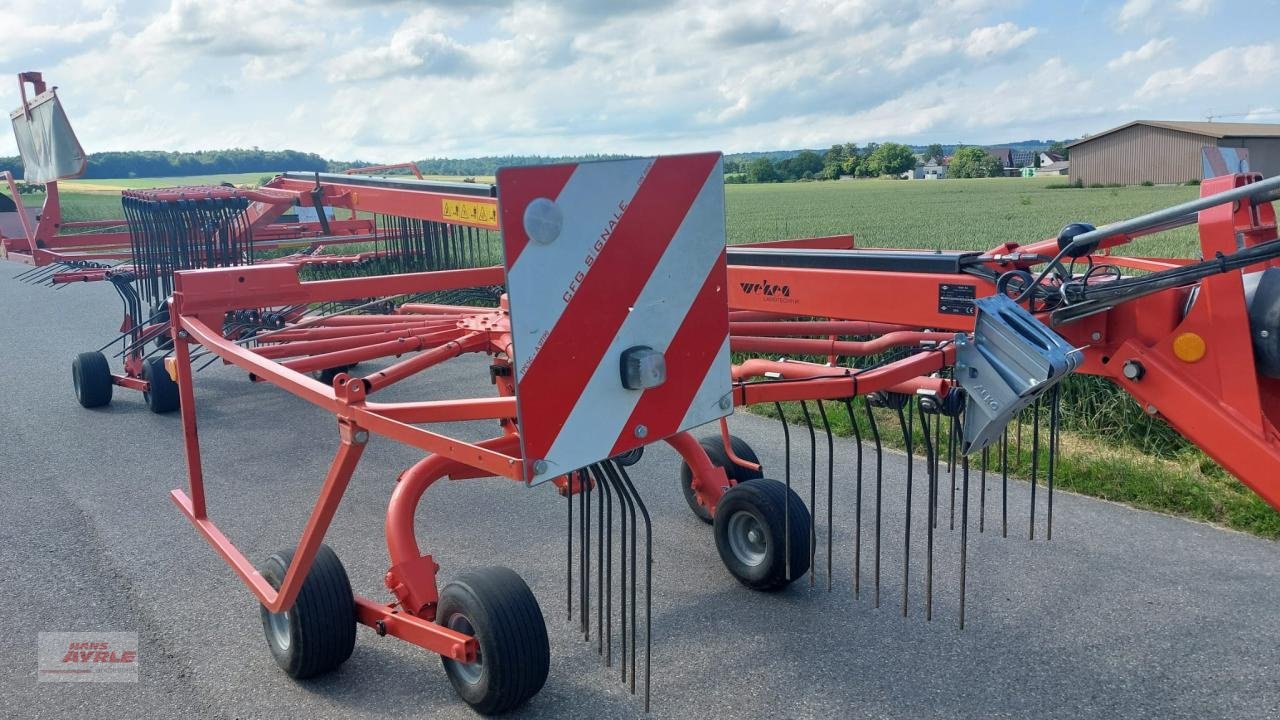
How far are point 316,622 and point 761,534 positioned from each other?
1.73m

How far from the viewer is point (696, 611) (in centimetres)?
372

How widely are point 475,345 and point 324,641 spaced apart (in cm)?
130

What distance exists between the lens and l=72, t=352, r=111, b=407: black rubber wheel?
7246 mm

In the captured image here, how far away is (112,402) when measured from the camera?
7.61 m

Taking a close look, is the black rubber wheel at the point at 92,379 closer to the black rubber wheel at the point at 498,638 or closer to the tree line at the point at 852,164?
the black rubber wheel at the point at 498,638

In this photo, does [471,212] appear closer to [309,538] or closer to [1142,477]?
[309,538]

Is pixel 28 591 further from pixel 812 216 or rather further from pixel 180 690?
pixel 812 216

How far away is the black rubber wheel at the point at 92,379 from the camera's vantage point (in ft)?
23.8

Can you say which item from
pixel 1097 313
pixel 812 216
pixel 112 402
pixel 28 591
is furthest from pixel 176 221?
pixel 812 216

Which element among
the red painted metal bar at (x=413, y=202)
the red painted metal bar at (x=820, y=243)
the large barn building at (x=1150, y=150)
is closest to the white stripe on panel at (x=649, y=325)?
the red painted metal bar at (x=820, y=243)

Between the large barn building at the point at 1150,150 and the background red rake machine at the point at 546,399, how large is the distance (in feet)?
138

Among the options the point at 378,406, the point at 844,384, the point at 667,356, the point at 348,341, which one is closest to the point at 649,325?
the point at 667,356

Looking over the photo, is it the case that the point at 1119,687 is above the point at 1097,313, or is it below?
below

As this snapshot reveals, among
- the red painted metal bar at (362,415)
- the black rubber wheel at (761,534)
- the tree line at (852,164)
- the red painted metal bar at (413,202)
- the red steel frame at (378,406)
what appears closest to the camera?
the red painted metal bar at (362,415)
